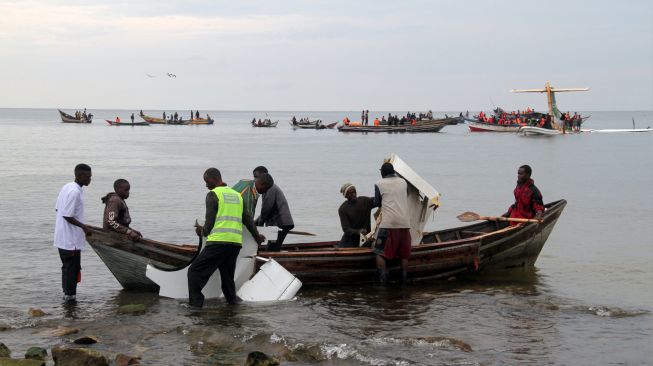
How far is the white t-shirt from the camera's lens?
29.8 feet

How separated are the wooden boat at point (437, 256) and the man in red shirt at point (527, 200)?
0.20 m

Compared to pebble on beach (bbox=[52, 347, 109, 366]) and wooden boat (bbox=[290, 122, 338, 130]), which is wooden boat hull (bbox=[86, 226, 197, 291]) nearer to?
pebble on beach (bbox=[52, 347, 109, 366])

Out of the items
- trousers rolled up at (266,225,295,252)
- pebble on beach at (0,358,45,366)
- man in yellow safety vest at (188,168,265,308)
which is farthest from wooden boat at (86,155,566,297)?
pebble on beach at (0,358,45,366)

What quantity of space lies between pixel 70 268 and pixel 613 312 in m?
6.56

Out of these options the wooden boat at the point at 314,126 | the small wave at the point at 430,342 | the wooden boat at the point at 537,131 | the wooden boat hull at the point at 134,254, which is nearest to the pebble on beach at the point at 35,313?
the wooden boat hull at the point at 134,254

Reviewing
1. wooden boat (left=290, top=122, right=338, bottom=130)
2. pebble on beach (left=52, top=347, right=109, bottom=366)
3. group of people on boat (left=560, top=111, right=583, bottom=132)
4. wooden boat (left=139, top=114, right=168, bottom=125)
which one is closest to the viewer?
pebble on beach (left=52, top=347, right=109, bottom=366)

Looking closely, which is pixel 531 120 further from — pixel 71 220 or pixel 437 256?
pixel 71 220

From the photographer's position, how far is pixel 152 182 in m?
28.8

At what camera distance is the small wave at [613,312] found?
9938 millimetres

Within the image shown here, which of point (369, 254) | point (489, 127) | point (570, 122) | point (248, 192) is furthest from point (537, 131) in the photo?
point (248, 192)

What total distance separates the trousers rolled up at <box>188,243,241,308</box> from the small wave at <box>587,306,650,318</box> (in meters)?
4.48

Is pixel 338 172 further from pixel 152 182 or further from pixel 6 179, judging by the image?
pixel 6 179

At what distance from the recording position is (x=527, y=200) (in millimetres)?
12023

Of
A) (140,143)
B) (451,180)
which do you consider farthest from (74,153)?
(451,180)
